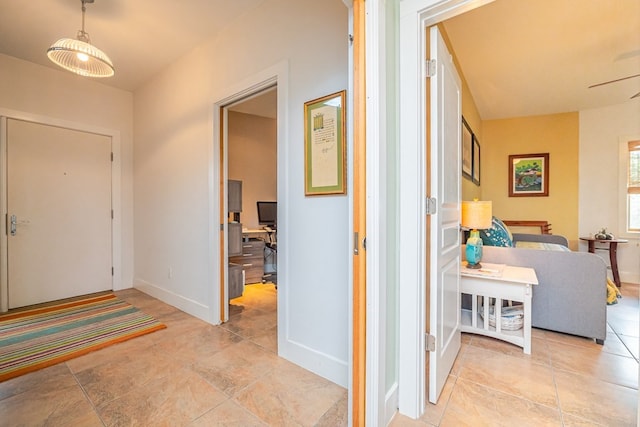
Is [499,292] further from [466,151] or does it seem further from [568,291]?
[466,151]

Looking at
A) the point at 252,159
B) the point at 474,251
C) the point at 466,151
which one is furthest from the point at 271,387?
the point at 252,159

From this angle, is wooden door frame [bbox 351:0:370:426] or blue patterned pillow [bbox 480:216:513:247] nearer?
wooden door frame [bbox 351:0:370:426]

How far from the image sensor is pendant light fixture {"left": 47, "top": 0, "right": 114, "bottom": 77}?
187 cm

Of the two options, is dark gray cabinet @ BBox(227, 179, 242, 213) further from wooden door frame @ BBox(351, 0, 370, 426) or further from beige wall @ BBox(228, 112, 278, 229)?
wooden door frame @ BBox(351, 0, 370, 426)

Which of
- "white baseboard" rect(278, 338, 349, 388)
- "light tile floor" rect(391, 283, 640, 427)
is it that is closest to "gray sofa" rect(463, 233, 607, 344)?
"light tile floor" rect(391, 283, 640, 427)

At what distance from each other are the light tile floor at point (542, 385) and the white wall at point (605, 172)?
2598 millimetres

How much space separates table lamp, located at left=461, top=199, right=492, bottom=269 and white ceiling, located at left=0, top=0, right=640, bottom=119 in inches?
61.0

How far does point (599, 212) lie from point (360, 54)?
5159 millimetres

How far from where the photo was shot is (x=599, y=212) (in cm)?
421

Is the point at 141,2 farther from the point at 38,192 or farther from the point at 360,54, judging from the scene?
the point at 38,192

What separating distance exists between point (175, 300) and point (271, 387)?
188 centimetres

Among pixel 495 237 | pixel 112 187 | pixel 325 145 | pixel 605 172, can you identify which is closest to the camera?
pixel 325 145

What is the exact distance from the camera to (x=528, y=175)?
15.3 feet

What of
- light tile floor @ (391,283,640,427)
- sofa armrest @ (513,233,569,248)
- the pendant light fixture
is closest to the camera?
light tile floor @ (391,283,640,427)
